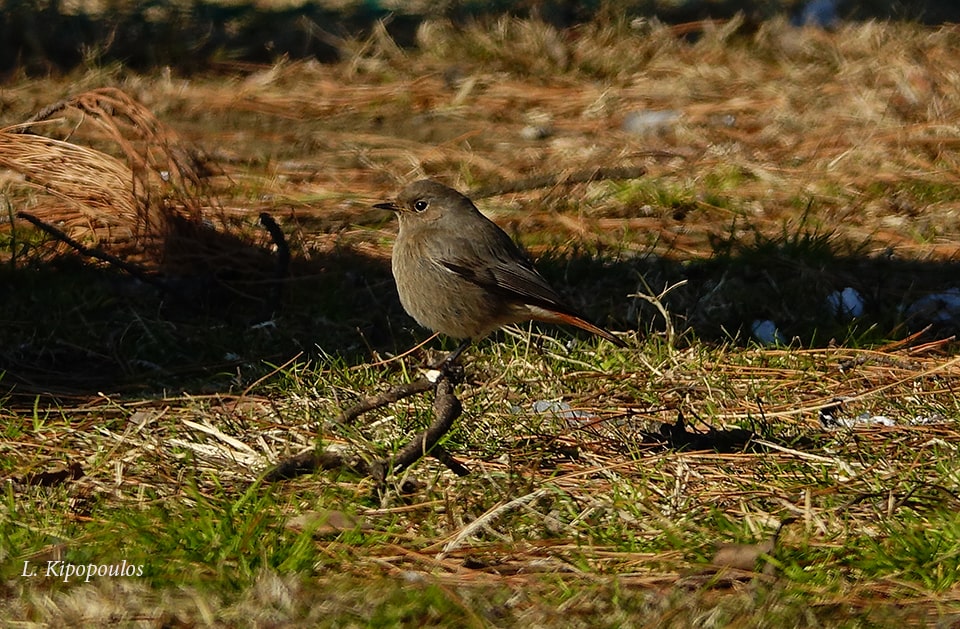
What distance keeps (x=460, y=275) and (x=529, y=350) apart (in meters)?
0.48

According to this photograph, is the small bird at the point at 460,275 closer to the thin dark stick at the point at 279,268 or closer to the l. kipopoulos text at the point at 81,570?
the thin dark stick at the point at 279,268

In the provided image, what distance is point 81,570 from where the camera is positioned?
10.7ft

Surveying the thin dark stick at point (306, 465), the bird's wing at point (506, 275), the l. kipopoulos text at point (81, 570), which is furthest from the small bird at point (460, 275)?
the l. kipopoulos text at point (81, 570)

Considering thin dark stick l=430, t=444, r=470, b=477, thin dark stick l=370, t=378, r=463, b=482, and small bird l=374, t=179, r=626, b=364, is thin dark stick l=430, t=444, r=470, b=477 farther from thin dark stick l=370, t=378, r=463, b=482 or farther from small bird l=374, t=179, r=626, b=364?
small bird l=374, t=179, r=626, b=364

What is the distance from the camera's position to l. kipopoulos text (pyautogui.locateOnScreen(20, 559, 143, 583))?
325 centimetres

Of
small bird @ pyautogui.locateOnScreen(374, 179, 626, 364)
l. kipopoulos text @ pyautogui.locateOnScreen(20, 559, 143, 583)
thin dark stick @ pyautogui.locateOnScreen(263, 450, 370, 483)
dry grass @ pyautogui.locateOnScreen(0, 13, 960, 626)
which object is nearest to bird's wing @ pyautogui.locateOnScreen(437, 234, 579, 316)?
small bird @ pyautogui.locateOnScreen(374, 179, 626, 364)

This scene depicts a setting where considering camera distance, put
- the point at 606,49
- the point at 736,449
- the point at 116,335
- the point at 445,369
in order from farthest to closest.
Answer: the point at 606,49
the point at 116,335
the point at 445,369
the point at 736,449

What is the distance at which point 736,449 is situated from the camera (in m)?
4.18

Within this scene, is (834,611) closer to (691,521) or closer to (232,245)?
(691,521)

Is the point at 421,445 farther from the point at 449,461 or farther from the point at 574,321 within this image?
the point at 574,321

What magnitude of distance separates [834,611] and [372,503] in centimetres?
133

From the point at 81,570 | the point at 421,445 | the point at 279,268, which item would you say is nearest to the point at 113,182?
the point at 279,268

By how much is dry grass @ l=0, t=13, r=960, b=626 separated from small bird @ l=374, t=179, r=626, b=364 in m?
0.14

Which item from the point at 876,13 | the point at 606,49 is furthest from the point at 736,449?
the point at 876,13
